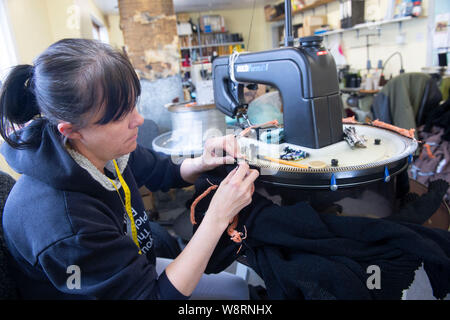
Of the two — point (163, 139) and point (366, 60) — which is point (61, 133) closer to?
point (163, 139)

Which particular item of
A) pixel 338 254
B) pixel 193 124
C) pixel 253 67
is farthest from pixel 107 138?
pixel 193 124

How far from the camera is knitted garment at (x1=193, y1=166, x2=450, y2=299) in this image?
0.58m

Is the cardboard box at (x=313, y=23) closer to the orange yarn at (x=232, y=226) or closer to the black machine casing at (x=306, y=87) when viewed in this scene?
the black machine casing at (x=306, y=87)

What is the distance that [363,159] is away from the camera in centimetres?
76

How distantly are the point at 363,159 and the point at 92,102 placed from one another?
2.12ft

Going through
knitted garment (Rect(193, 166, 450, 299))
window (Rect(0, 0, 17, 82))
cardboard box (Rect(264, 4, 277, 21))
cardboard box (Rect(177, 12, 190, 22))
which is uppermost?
cardboard box (Rect(177, 12, 190, 22))

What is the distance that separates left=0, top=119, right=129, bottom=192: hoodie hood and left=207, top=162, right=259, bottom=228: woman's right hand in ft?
0.97

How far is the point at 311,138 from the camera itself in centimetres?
82

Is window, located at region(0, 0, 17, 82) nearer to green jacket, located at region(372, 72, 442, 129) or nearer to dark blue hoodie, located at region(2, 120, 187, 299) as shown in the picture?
dark blue hoodie, located at region(2, 120, 187, 299)

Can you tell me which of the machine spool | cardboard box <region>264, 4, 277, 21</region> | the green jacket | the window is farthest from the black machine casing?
cardboard box <region>264, 4, 277, 21</region>

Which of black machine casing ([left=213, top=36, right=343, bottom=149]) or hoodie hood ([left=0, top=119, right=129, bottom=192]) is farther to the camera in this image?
black machine casing ([left=213, top=36, right=343, bottom=149])

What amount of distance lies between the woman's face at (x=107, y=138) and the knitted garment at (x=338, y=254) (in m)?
0.37

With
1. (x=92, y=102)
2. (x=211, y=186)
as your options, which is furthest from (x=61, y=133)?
(x=211, y=186)

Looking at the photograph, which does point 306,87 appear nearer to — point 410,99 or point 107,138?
point 107,138
